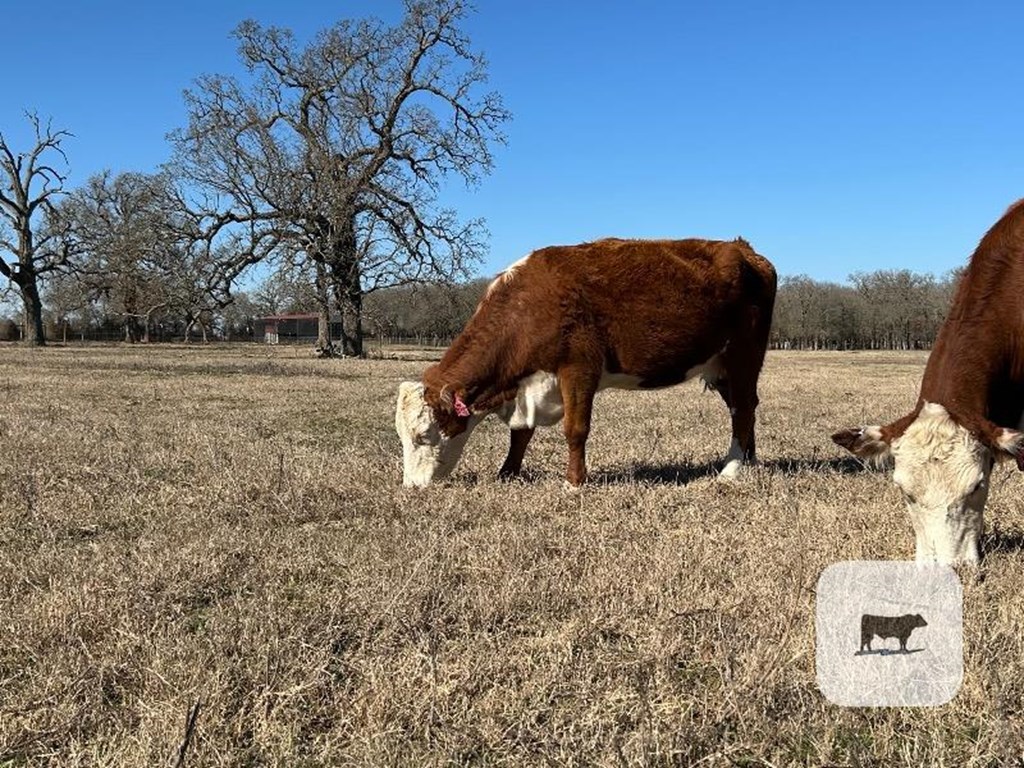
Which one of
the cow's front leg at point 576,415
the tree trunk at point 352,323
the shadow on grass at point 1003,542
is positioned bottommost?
the shadow on grass at point 1003,542

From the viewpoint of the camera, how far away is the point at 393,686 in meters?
2.88

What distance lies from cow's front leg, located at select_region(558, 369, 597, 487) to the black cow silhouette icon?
3798mm

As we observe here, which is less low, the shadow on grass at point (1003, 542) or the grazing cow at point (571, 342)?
the grazing cow at point (571, 342)

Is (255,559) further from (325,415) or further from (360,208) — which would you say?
(360,208)

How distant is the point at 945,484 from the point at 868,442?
42cm

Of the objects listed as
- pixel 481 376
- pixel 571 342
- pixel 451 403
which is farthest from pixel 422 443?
pixel 571 342

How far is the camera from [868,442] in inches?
168

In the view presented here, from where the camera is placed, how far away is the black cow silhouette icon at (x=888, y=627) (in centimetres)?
268

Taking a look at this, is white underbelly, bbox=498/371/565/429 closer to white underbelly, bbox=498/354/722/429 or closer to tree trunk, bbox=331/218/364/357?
white underbelly, bbox=498/354/722/429

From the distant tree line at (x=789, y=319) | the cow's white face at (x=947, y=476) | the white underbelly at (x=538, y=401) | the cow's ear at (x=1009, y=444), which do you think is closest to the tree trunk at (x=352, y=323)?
the distant tree line at (x=789, y=319)

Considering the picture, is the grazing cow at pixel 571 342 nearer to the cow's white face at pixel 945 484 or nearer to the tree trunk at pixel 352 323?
the cow's white face at pixel 945 484

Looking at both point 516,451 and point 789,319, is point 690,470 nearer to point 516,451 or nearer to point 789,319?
point 516,451

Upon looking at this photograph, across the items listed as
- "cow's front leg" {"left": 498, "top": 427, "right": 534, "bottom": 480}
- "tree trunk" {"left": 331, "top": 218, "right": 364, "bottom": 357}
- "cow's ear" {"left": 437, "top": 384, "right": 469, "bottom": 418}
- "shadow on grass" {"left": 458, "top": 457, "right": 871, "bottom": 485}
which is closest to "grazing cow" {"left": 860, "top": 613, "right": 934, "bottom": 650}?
"shadow on grass" {"left": 458, "top": 457, "right": 871, "bottom": 485}

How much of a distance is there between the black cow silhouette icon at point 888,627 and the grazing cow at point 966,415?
1.41 metres
